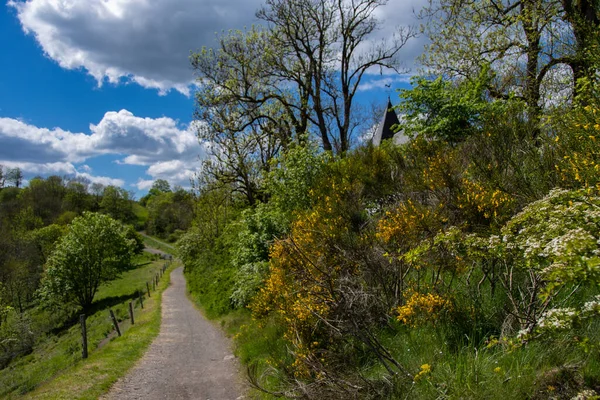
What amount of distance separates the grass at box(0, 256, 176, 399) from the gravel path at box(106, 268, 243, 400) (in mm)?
381

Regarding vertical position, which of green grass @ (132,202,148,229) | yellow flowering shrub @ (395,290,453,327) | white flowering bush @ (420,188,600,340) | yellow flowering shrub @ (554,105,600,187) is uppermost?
green grass @ (132,202,148,229)

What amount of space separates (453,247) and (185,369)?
27.6 feet

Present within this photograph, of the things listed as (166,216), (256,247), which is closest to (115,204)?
(166,216)

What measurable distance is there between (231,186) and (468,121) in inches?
578

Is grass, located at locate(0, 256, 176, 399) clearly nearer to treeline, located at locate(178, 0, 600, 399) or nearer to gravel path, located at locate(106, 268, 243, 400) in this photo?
gravel path, located at locate(106, 268, 243, 400)

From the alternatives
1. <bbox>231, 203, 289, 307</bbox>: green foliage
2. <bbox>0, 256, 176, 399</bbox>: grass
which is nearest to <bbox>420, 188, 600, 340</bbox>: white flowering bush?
<bbox>0, 256, 176, 399</bbox>: grass

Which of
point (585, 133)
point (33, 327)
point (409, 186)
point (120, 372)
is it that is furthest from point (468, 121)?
point (33, 327)

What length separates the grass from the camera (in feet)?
29.1

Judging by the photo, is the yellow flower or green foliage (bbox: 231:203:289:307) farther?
green foliage (bbox: 231:203:289:307)

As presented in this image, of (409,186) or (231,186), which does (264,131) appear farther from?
(409,186)

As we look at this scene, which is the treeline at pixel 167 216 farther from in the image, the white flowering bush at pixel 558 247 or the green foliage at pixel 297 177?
the white flowering bush at pixel 558 247

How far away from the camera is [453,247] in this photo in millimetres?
4488

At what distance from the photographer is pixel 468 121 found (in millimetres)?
10055

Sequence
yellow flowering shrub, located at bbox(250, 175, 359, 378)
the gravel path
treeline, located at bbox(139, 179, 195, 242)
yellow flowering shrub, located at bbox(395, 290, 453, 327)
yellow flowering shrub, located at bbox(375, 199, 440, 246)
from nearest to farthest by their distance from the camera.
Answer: yellow flowering shrub, located at bbox(395, 290, 453, 327) → yellow flowering shrub, located at bbox(250, 175, 359, 378) → yellow flowering shrub, located at bbox(375, 199, 440, 246) → the gravel path → treeline, located at bbox(139, 179, 195, 242)
